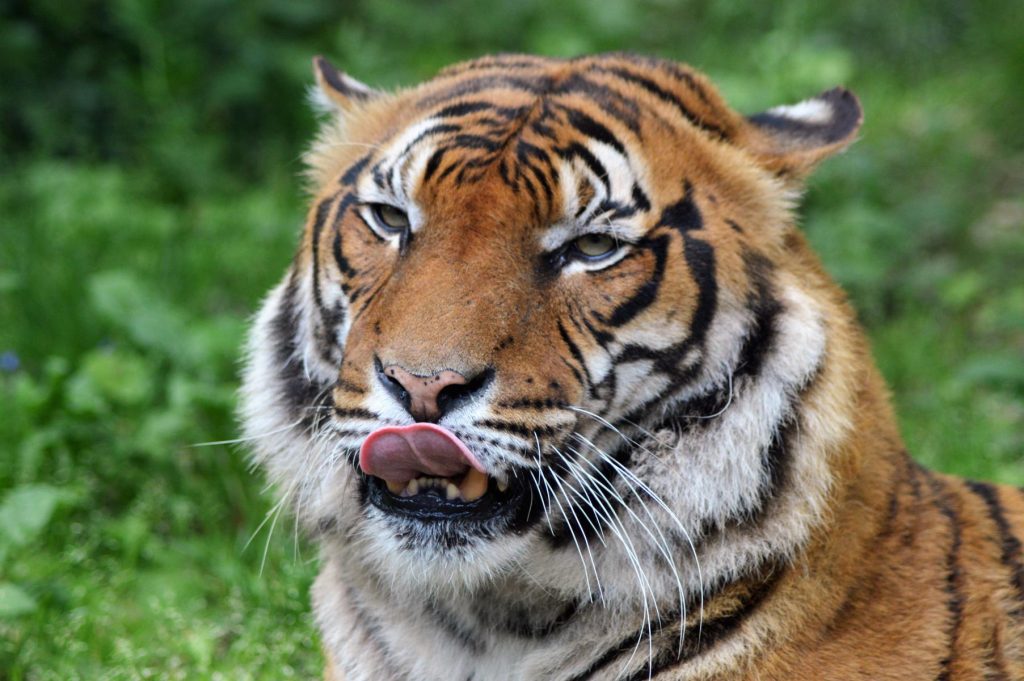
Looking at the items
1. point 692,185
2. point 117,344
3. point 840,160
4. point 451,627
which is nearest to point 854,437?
point 692,185

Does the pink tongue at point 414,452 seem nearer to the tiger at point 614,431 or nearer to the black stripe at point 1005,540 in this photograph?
the tiger at point 614,431

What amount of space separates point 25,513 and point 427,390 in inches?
69.7

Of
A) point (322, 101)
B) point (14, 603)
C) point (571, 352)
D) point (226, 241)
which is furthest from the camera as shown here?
point (226, 241)

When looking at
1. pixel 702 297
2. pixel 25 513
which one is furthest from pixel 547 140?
pixel 25 513

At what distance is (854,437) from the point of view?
2627mm

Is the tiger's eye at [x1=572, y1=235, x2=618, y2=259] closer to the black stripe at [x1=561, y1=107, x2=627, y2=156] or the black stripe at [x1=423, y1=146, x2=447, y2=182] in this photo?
the black stripe at [x1=561, y1=107, x2=627, y2=156]

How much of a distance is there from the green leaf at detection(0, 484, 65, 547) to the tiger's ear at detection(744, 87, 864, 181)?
2187 millimetres

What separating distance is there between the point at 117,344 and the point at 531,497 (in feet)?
9.07

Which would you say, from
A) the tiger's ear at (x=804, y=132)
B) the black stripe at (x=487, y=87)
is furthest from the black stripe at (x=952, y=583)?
the black stripe at (x=487, y=87)

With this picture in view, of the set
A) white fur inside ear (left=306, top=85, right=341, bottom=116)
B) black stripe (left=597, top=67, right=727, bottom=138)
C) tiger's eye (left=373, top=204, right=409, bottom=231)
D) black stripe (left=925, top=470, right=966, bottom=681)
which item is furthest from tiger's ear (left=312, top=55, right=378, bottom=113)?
black stripe (left=925, top=470, right=966, bottom=681)

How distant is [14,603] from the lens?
3.15 metres

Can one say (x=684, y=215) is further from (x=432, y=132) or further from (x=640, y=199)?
(x=432, y=132)

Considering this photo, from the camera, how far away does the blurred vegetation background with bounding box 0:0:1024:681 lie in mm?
3664

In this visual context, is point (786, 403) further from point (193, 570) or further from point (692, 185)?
point (193, 570)
